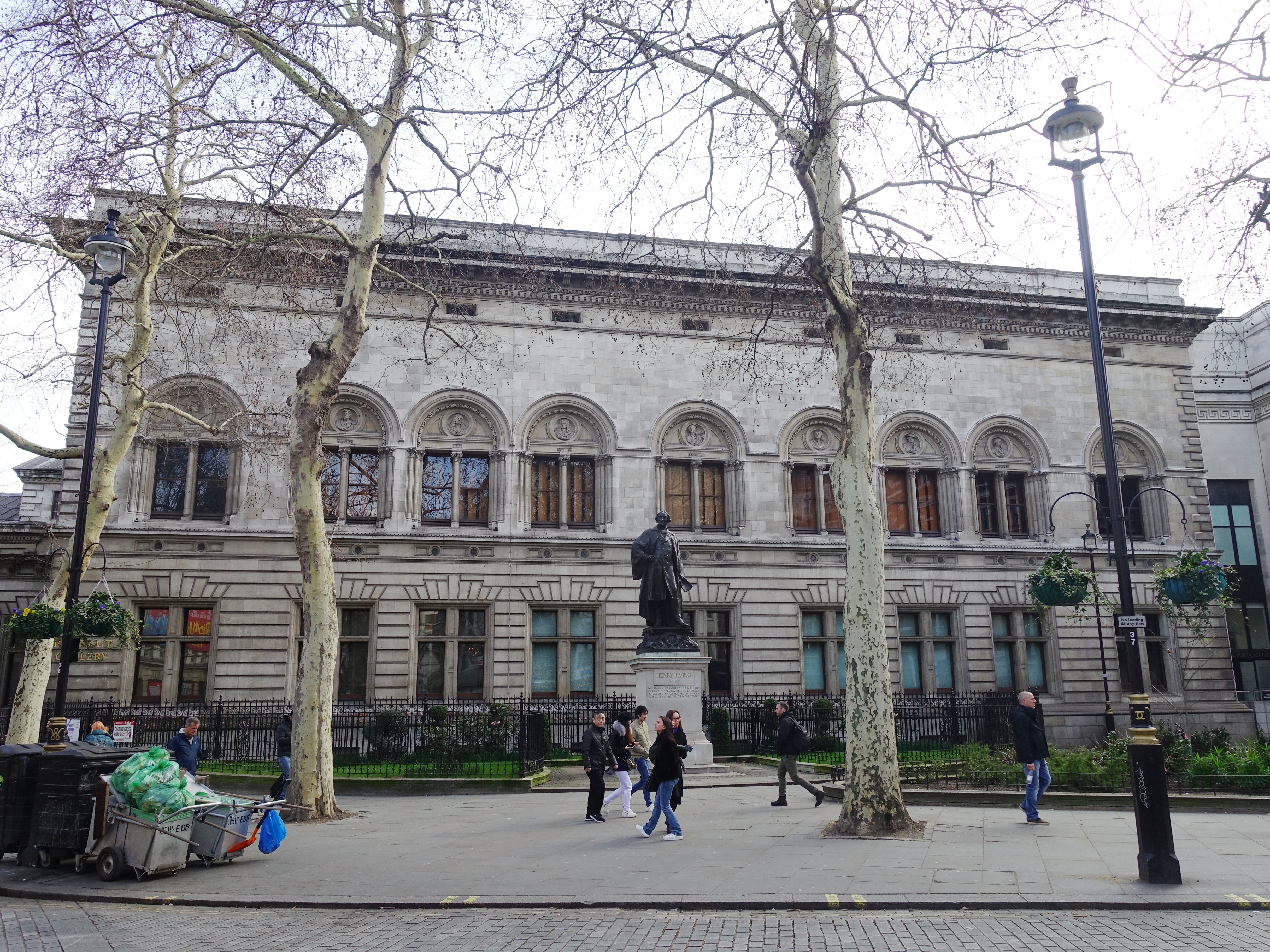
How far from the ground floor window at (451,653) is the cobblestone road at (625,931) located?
17.9 meters

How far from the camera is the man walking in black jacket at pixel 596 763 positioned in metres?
14.0

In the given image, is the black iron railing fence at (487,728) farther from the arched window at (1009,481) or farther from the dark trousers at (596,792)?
the arched window at (1009,481)

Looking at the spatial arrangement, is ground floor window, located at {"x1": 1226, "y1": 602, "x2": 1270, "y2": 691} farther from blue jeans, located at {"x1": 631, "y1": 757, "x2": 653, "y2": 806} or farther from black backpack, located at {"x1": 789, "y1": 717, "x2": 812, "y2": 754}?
blue jeans, located at {"x1": 631, "y1": 757, "x2": 653, "y2": 806}

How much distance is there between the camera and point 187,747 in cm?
1509

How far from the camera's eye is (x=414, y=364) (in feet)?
92.3

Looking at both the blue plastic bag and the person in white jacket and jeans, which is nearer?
the blue plastic bag

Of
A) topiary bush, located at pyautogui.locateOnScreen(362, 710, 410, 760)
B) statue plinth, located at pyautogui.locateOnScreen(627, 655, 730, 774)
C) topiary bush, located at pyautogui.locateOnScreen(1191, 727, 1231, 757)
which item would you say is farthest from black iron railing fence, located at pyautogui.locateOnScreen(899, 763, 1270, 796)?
topiary bush, located at pyautogui.locateOnScreen(362, 710, 410, 760)

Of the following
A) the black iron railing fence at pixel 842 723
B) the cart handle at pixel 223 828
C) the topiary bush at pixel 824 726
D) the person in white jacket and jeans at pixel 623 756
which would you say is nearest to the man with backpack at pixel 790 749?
the person in white jacket and jeans at pixel 623 756

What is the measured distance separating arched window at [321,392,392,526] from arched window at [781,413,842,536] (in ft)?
40.1

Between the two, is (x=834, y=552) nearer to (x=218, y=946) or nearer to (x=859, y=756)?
(x=859, y=756)

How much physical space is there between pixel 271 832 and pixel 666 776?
15.4ft

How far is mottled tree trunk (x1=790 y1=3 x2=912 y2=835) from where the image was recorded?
11883 millimetres

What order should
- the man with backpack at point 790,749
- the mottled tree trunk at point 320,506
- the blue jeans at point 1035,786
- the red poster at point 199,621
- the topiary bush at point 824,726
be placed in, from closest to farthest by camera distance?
the blue jeans at point 1035,786
the man with backpack at point 790,749
the mottled tree trunk at point 320,506
the topiary bush at point 824,726
the red poster at point 199,621

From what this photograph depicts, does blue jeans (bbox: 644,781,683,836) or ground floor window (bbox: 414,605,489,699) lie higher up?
ground floor window (bbox: 414,605,489,699)
